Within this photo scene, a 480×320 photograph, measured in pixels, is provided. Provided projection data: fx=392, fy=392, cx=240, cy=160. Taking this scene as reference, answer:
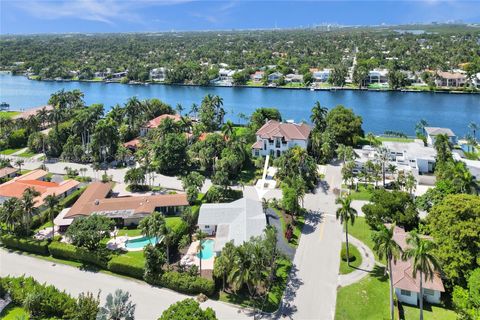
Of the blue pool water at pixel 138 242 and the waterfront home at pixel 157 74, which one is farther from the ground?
the waterfront home at pixel 157 74

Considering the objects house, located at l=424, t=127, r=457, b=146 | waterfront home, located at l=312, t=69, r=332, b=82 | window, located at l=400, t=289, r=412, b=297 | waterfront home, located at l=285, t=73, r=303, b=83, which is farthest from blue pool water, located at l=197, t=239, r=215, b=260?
waterfront home, located at l=312, t=69, r=332, b=82

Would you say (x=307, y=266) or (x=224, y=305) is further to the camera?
(x=307, y=266)

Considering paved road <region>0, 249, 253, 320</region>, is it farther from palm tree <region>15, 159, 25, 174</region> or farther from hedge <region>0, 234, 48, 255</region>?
palm tree <region>15, 159, 25, 174</region>

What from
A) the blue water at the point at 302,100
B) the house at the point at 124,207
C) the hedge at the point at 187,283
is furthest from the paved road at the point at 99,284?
the blue water at the point at 302,100

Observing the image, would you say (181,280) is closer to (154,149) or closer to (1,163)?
(154,149)

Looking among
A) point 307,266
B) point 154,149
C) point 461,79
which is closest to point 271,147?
point 154,149

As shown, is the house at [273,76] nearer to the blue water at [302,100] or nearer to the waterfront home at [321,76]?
the blue water at [302,100]
